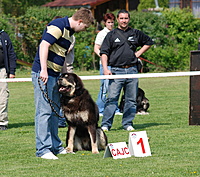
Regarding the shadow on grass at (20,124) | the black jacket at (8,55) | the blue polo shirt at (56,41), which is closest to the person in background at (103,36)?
the shadow on grass at (20,124)

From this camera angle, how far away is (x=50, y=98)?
21.9 ft

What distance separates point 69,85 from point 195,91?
3.17 m

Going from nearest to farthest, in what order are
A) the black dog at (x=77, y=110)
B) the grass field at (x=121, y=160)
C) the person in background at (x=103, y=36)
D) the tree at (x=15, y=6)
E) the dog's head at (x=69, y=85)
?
1. the grass field at (x=121, y=160)
2. the dog's head at (x=69, y=85)
3. the black dog at (x=77, y=110)
4. the person in background at (x=103, y=36)
5. the tree at (x=15, y=6)

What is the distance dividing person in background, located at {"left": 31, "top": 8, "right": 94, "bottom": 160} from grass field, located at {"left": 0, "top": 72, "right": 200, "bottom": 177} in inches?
13.6

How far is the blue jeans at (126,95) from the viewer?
900 cm

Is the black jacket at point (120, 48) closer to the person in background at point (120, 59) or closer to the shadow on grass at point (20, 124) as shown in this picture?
the person in background at point (120, 59)

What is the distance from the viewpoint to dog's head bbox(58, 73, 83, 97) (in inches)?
273

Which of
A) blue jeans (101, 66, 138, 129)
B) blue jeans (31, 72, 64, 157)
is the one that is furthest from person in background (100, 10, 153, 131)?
blue jeans (31, 72, 64, 157)

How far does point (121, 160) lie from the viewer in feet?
21.5

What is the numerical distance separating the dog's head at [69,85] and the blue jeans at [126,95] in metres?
1.92

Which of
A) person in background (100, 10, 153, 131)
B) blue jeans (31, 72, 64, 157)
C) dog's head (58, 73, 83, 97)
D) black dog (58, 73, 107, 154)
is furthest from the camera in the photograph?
person in background (100, 10, 153, 131)

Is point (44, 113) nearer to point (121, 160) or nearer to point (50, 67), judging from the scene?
point (50, 67)

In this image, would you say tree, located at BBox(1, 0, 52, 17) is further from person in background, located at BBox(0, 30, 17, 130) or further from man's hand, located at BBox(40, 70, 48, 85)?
man's hand, located at BBox(40, 70, 48, 85)

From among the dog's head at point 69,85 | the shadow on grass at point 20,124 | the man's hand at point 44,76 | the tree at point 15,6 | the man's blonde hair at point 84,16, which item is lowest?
the shadow on grass at point 20,124
